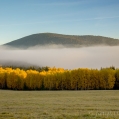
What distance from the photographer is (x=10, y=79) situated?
135 metres

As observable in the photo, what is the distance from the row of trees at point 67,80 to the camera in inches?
4651

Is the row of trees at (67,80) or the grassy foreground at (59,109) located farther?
the row of trees at (67,80)

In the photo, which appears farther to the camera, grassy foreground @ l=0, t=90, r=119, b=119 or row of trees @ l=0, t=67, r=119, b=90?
row of trees @ l=0, t=67, r=119, b=90

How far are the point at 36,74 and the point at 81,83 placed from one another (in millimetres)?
25570

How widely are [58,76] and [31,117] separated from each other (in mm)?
105279

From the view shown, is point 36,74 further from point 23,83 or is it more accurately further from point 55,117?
point 55,117

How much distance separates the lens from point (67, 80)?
124 metres

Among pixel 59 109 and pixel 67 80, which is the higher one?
pixel 67 80

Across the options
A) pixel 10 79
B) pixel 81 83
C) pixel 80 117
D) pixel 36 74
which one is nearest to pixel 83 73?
pixel 81 83

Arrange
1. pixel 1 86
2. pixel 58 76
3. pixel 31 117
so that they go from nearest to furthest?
pixel 31 117 → pixel 58 76 → pixel 1 86

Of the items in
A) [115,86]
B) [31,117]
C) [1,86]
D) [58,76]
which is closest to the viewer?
[31,117]

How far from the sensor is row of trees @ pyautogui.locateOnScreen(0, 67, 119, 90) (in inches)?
4651

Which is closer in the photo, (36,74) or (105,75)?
(105,75)

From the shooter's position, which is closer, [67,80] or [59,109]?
[59,109]
